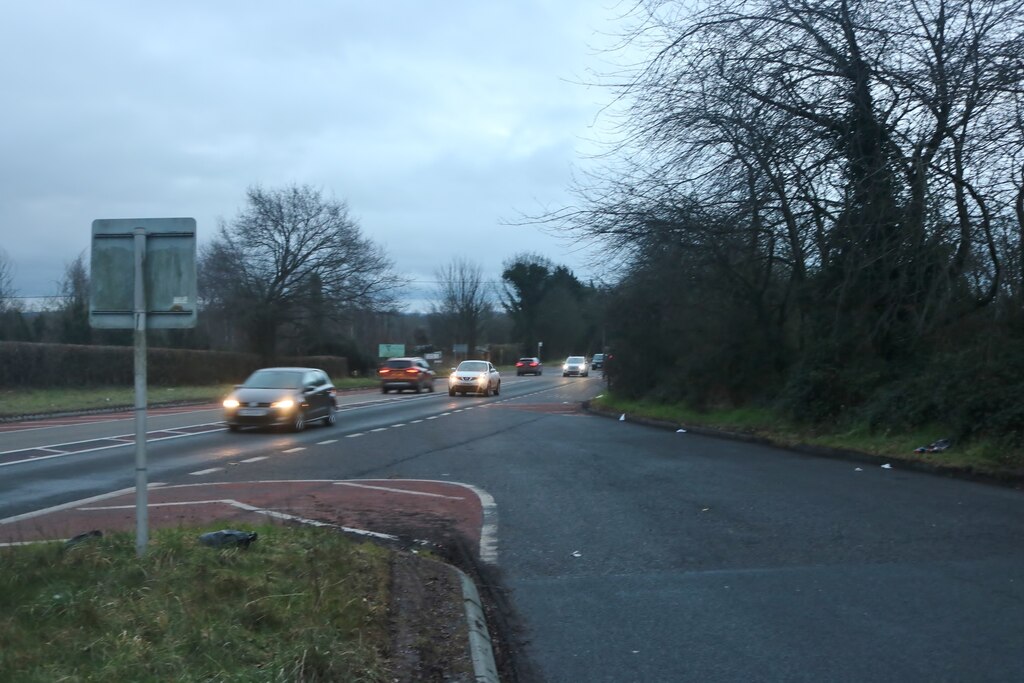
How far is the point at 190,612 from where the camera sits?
5.69m

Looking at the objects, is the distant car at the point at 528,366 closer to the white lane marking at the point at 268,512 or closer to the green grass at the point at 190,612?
the white lane marking at the point at 268,512

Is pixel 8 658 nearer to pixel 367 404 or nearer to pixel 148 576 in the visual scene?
pixel 148 576

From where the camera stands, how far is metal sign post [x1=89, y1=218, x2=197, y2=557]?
6.93m

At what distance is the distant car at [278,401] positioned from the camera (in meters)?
22.1

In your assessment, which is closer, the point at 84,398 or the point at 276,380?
the point at 276,380

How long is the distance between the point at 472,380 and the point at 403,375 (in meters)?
5.16

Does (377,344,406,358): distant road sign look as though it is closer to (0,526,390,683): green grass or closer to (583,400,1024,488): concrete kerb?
(583,400,1024,488): concrete kerb

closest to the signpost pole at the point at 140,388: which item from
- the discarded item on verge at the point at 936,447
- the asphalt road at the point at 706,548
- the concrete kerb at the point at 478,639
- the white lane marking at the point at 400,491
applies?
the concrete kerb at the point at 478,639

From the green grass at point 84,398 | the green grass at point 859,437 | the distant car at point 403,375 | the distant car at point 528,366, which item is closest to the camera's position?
the green grass at point 859,437

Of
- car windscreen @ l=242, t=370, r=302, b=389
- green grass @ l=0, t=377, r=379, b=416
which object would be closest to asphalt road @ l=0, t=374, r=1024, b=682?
car windscreen @ l=242, t=370, r=302, b=389

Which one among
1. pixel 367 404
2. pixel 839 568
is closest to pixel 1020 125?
pixel 839 568

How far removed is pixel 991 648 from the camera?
6.16 metres

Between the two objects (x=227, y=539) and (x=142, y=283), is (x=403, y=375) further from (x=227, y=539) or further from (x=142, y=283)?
(x=142, y=283)

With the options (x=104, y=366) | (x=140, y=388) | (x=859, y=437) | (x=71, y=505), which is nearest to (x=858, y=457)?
(x=859, y=437)
